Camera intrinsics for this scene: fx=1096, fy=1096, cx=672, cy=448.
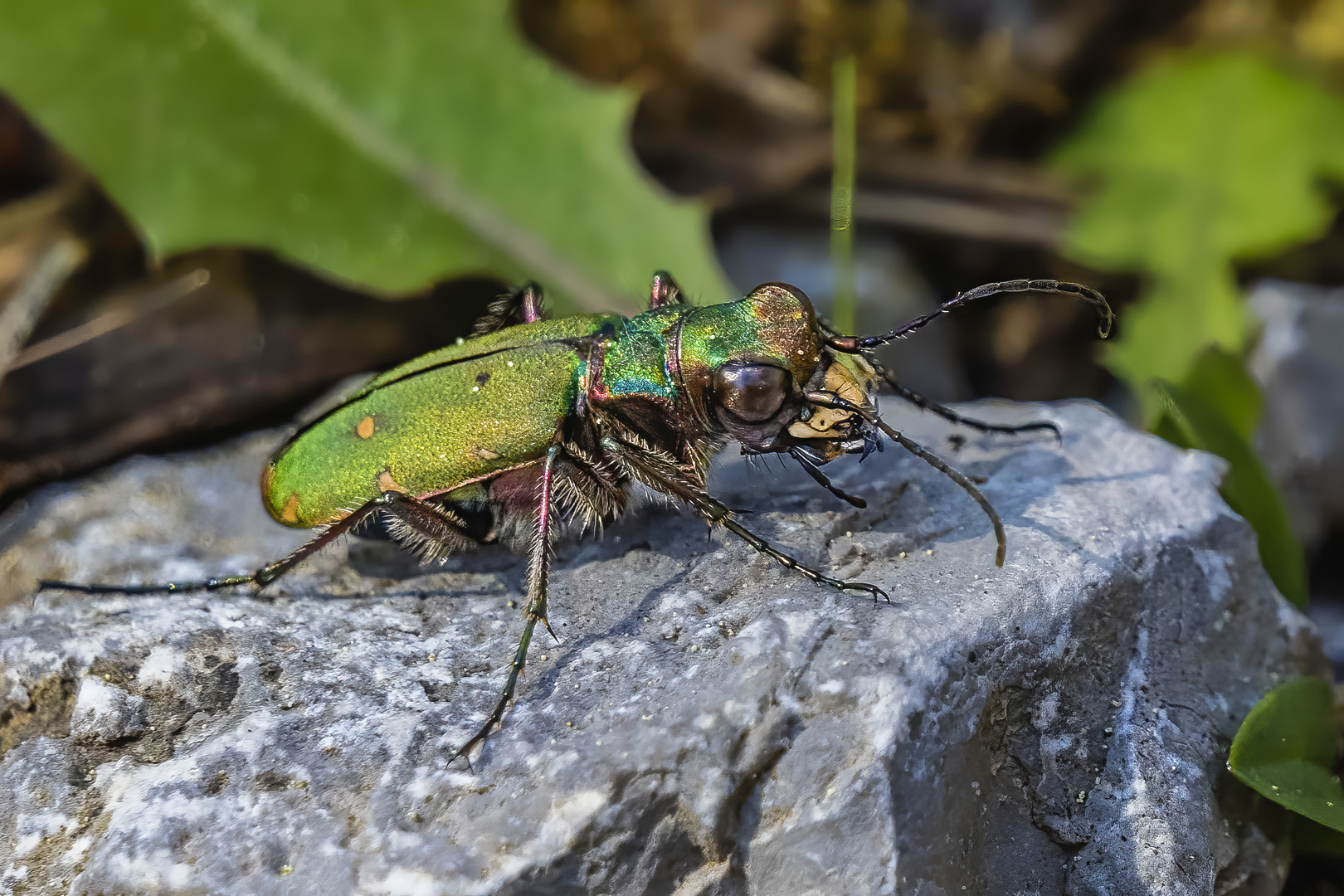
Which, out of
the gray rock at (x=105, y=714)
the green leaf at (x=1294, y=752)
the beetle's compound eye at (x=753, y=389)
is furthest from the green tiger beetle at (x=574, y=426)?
the green leaf at (x=1294, y=752)

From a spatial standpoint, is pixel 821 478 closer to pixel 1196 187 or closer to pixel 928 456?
Result: pixel 928 456

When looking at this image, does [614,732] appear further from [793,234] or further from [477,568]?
[793,234]

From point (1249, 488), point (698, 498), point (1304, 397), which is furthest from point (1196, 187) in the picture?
point (698, 498)

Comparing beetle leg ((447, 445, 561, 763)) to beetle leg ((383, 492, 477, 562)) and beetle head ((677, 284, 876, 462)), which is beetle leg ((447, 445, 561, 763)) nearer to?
beetle leg ((383, 492, 477, 562))

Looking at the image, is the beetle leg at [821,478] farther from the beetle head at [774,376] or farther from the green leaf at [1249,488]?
the green leaf at [1249,488]

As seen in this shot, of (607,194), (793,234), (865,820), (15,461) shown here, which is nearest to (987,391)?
(793,234)
